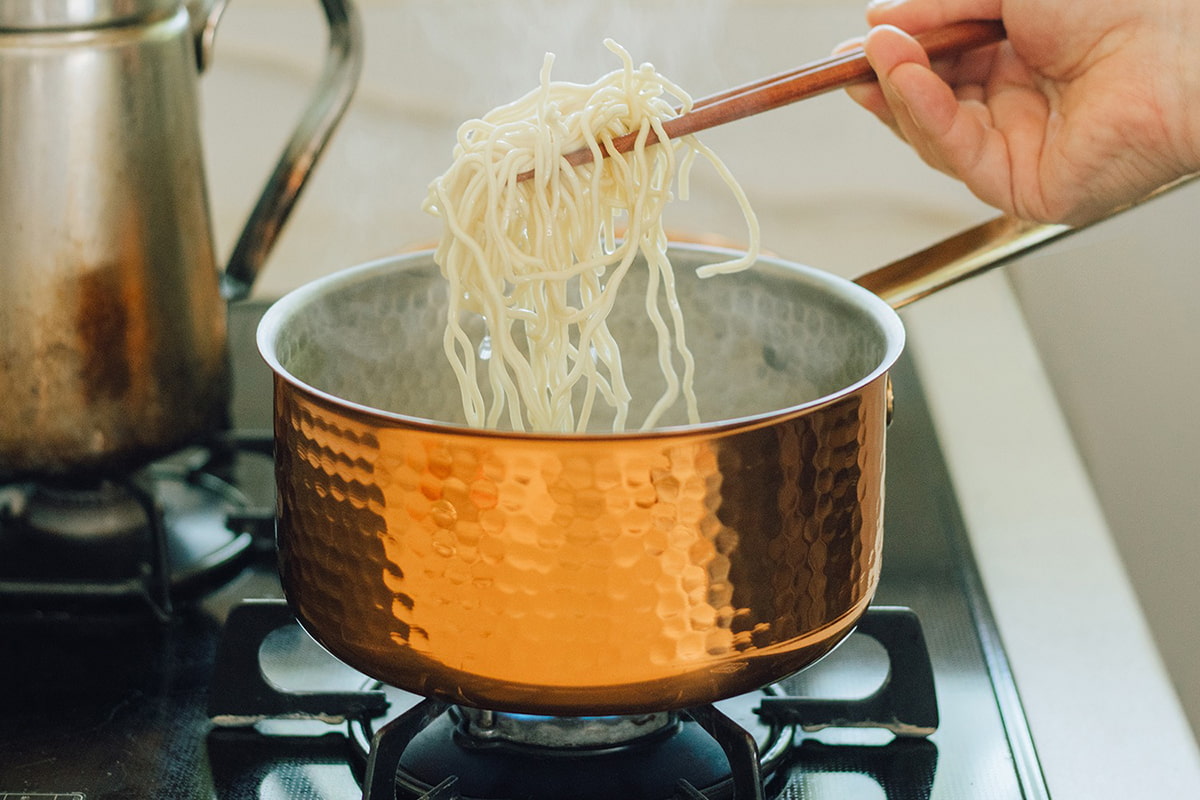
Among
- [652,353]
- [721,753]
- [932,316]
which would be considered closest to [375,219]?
[932,316]

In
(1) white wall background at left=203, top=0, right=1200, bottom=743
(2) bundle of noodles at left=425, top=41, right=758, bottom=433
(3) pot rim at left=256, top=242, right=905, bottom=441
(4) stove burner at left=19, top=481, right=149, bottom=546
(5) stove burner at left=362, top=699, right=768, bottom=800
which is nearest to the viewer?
(3) pot rim at left=256, top=242, right=905, bottom=441

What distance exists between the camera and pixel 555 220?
0.83 metres

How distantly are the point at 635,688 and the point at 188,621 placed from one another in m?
0.43

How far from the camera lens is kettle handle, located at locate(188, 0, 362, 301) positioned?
1.03 meters

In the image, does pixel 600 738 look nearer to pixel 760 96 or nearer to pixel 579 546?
pixel 579 546

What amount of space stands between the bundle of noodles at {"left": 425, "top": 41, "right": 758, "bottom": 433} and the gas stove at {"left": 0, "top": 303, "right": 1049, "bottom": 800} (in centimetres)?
21

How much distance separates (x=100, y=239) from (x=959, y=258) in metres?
0.59

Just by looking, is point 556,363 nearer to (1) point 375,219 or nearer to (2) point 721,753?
(2) point 721,753

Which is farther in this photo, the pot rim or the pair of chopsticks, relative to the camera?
the pair of chopsticks

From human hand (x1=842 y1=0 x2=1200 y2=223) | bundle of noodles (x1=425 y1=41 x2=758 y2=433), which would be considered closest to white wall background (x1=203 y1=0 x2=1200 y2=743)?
human hand (x1=842 y1=0 x2=1200 y2=223)

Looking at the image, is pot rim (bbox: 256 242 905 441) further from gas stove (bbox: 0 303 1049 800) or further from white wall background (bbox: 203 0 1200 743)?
white wall background (bbox: 203 0 1200 743)

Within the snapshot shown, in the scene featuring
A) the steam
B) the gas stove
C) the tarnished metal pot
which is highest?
the steam

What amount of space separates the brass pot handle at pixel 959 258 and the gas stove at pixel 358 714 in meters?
0.22

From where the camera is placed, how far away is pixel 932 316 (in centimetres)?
143
